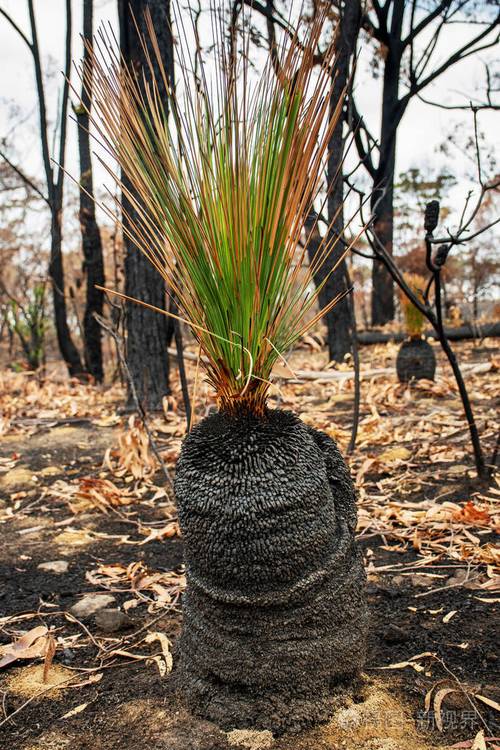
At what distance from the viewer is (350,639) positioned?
1513mm

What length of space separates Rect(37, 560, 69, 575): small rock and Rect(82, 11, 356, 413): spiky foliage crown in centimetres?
140

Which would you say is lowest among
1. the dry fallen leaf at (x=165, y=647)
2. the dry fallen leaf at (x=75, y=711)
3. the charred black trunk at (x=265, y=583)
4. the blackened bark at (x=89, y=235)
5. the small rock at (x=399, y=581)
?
the dry fallen leaf at (x=75, y=711)

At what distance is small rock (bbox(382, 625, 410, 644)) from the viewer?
1.77m

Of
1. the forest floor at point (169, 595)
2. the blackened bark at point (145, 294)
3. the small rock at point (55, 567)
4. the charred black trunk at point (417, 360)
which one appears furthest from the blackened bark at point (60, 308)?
the small rock at point (55, 567)

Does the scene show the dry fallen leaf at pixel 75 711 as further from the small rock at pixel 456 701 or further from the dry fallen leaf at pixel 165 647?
the small rock at pixel 456 701

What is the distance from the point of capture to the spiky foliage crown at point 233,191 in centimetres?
138

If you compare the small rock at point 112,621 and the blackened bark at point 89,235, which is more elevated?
the blackened bark at point 89,235

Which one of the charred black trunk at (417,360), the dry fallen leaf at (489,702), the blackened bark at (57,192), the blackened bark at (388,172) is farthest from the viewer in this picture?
the blackened bark at (388,172)

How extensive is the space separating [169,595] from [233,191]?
1475 millimetres

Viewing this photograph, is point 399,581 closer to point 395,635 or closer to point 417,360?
point 395,635

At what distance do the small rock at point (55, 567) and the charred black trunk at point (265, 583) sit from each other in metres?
1.10

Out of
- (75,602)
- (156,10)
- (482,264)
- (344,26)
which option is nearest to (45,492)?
(75,602)

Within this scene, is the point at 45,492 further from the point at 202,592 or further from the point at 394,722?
the point at 394,722

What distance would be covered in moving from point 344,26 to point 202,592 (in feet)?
11.9
